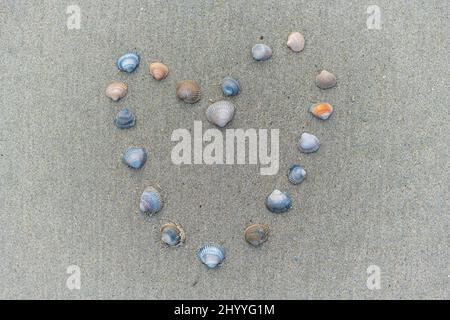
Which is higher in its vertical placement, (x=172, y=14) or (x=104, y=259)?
(x=172, y=14)

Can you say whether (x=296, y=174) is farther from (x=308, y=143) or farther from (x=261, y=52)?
(x=261, y=52)

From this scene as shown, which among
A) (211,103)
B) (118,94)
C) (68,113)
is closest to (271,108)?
(211,103)

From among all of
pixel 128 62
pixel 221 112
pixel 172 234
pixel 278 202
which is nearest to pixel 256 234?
pixel 278 202

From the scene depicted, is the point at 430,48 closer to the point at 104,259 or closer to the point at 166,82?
the point at 166,82

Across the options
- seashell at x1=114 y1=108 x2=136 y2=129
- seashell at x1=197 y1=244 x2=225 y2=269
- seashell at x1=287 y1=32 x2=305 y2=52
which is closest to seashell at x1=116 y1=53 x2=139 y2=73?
seashell at x1=114 y1=108 x2=136 y2=129
